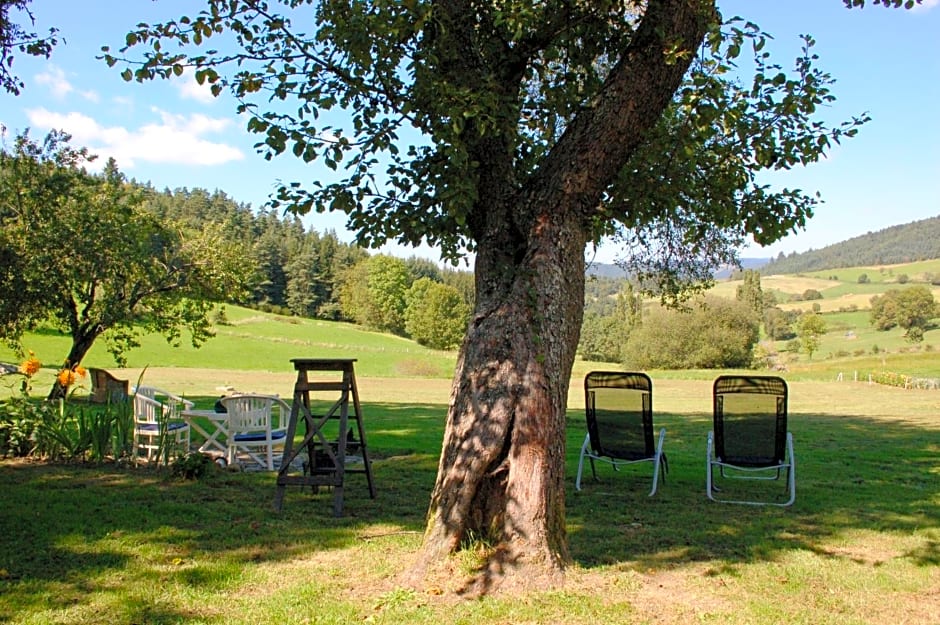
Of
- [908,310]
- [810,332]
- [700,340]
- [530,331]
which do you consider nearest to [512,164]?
[530,331]

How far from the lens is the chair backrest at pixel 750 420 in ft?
24.1

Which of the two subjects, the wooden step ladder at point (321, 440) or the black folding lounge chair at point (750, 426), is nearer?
the wooden step ladder at point (321, 440)

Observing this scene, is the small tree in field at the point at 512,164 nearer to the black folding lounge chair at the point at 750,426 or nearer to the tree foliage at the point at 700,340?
the black folding lounge chair at the point at 750,426

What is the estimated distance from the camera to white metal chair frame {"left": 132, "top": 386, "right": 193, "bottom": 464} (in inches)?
307

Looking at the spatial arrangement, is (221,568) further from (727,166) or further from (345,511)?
(727,166)

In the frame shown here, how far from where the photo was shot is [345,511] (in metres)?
6.36

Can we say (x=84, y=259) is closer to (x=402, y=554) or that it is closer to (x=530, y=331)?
(x=402, y=554)

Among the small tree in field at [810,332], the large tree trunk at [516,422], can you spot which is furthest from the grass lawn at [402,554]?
the small tree in field at [810,332]

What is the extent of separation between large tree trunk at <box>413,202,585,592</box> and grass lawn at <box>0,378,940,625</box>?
0.23m

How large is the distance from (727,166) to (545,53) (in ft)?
5.66

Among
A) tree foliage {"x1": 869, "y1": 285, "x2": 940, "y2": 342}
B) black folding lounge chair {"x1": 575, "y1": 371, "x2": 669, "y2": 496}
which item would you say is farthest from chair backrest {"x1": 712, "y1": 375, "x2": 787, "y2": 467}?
tree foliage {"x1": 869, "y1": 285, "x2": 940, "y2": 342}

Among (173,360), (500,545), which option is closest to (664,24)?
(500,545)

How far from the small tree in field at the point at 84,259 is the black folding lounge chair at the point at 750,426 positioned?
1237 cm

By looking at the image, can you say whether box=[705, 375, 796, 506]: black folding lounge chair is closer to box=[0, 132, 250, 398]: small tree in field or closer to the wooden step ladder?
the wooden step ladder
